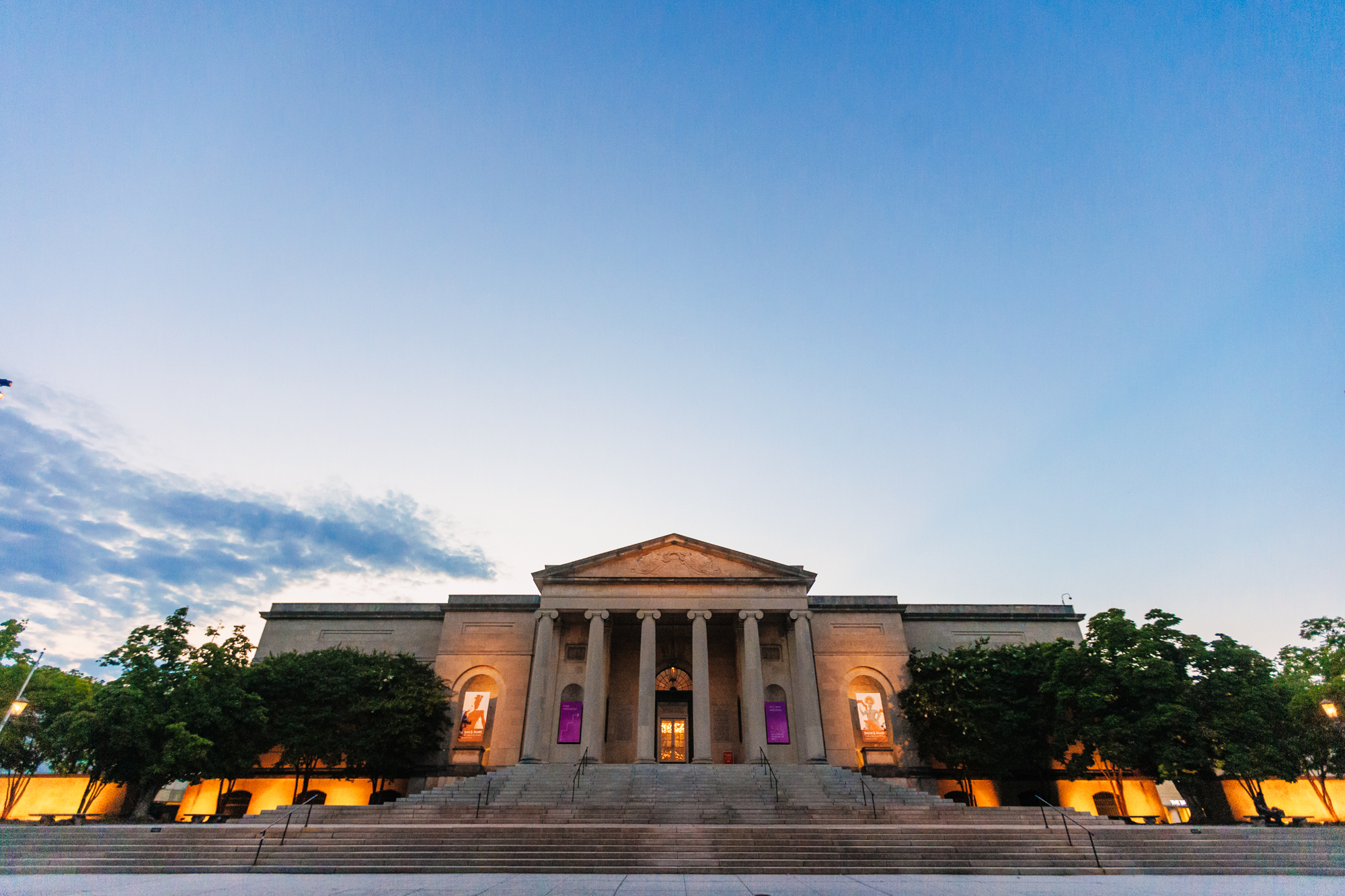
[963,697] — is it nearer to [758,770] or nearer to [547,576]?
[758,770]

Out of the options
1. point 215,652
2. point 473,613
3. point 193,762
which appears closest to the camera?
point 193,762

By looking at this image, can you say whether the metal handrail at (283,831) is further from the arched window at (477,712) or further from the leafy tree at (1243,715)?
the leafy tree at (1243,715)

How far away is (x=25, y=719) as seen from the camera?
31219mm

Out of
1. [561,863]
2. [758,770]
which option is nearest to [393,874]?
[561,863]

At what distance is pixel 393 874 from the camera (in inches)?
602

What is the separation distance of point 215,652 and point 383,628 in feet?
29.7

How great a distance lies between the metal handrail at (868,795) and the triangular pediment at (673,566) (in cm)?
996

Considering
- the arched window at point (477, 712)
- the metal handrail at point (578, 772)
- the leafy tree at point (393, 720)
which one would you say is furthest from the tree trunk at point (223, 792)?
the metal handrail at point (578, 772)

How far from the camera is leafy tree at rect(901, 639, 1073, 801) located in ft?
94.7

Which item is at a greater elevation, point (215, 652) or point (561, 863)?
point (215, 652)

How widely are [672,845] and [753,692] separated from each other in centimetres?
1403

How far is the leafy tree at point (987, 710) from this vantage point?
94.7 feet

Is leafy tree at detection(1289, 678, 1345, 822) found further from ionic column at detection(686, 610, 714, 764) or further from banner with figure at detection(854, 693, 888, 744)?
ionic column at detection(686, 610, 714, 764)

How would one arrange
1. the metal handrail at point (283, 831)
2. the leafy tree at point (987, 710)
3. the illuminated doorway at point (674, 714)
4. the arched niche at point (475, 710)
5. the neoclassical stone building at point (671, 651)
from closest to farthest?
the metal handrail at point (283, 831) < the leafy tree at point (987, 710) < the neoclassical stone building at point (671, 651) < the arched niche at point (475, 710) < the illuminated doorway at point (674, 714)
